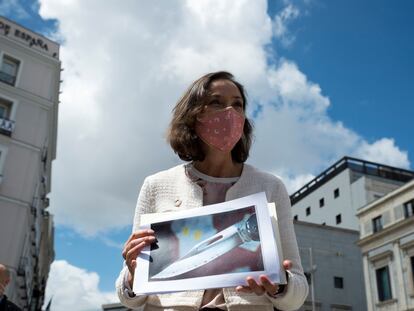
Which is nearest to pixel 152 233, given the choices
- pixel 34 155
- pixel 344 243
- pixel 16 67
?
pixel 34 155

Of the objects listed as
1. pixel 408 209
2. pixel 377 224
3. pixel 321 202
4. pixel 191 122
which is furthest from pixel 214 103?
pixel 321 202

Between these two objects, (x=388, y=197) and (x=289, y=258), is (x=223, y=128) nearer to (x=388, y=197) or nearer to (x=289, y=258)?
(x=289, y=258)

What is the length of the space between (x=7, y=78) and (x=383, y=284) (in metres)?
25.2

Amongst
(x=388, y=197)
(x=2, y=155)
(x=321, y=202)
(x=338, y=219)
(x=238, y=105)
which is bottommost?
(x=238, y=105)

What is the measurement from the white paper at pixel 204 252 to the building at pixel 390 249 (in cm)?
2681

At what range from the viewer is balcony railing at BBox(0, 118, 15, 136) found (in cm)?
2370

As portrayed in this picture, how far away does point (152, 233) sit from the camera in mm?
1953

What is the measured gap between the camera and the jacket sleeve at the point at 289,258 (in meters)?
1.78

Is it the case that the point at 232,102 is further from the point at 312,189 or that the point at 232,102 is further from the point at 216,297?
the point at 312,189

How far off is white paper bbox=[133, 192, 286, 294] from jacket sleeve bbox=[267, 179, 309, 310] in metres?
0.11

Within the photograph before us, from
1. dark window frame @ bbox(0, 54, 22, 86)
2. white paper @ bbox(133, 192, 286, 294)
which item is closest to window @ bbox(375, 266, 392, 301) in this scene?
dark window frame @ bbox(0, 54, 22, 86)

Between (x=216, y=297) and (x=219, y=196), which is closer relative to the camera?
(x=216, y=297)

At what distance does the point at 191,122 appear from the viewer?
2264mm

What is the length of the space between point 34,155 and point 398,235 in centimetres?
2140
